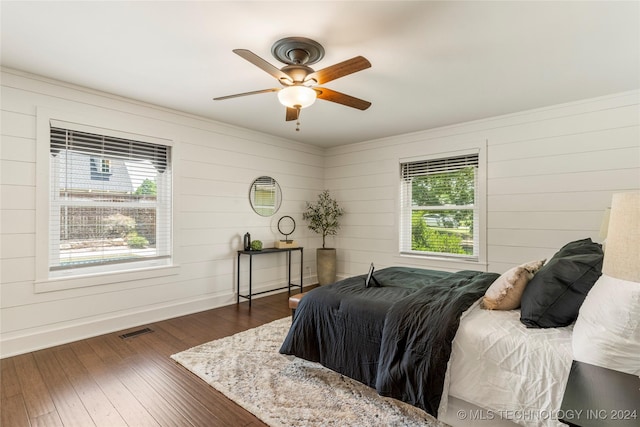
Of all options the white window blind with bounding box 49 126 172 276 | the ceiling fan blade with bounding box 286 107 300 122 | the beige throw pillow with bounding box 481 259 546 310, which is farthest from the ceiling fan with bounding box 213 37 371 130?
the white window blind with bounding box 49 126 172 276

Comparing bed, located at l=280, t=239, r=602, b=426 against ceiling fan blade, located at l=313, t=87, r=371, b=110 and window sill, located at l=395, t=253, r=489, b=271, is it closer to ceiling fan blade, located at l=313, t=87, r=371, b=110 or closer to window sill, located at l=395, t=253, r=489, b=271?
ceiling fan blade, located at l=313, t=87, r=371, b=110

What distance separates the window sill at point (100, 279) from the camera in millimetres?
3045

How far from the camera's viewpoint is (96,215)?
342 cm

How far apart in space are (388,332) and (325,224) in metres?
3.63

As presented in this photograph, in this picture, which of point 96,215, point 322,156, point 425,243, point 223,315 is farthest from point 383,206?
point 96,215

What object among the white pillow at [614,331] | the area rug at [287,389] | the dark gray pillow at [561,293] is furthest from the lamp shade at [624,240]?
the area rug at [287,389]

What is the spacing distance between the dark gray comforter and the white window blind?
2322 millimetres

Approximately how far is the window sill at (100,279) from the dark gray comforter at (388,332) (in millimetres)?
2125

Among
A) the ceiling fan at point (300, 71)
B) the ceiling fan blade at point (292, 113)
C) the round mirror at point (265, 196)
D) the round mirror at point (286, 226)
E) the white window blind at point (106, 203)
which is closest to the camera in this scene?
the ceiling fan at point (300, 71)

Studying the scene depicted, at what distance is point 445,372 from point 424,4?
2.13 metres

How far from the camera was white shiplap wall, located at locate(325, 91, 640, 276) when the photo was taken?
333 centimetres

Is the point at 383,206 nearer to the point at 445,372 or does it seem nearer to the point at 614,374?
the point at 445,372

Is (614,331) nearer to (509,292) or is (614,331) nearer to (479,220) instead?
(509,292)

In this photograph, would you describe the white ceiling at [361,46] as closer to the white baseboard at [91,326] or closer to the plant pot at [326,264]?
the white baseboard at [91,326]
